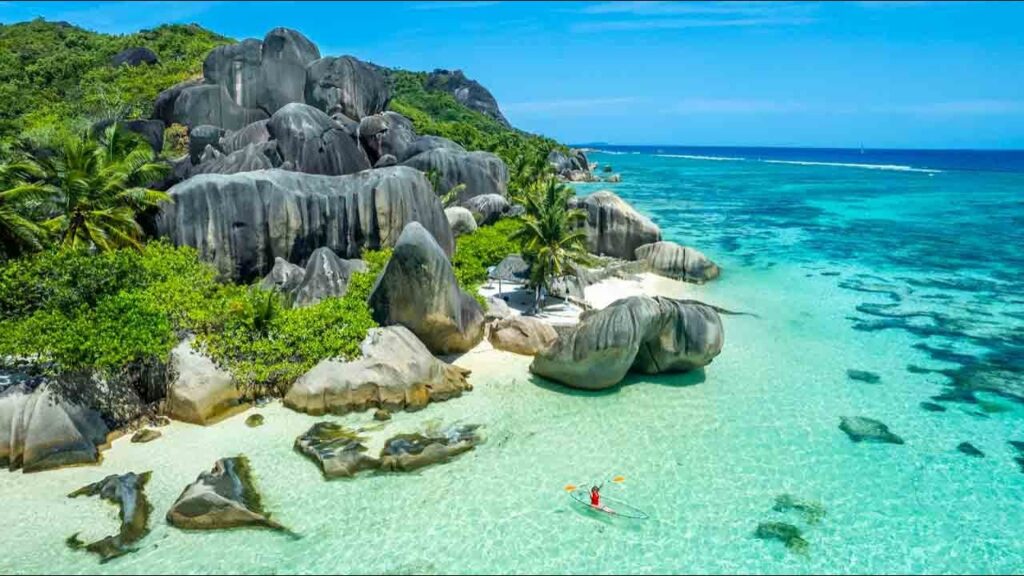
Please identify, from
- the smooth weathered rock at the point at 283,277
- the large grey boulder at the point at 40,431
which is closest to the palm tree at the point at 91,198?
the smooth weathered rock at the point at 283,277

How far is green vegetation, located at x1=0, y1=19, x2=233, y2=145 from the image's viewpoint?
2014 inches

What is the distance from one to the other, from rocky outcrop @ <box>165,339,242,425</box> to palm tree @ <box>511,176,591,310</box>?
38.9 feet

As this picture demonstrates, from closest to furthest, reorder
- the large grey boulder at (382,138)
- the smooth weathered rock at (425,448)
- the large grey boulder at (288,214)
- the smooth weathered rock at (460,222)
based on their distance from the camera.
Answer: the smooth weathered rock at (425,448)
the large grey boulder at (288,214)
the smooth weathered rock at (460,222)
the large grey boulder at (382,138)

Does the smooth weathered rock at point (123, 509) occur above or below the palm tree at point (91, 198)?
below

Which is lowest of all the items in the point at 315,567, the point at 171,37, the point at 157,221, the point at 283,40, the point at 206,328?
the point at 315,567

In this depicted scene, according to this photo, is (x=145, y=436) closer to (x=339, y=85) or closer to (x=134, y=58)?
(x=339, y=85)

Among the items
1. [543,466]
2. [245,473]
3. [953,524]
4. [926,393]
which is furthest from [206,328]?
[926,393]

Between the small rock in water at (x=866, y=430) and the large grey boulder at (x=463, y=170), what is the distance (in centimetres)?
2786

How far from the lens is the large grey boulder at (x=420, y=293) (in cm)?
1998

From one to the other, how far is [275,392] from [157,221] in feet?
29.9

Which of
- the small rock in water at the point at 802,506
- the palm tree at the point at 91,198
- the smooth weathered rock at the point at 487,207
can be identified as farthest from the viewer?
the smooth weathered rock at the point at 487,207

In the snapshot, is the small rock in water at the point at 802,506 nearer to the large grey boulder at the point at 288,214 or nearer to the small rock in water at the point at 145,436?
the small rock in water at the point at 145,436

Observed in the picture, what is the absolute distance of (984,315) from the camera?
2905 centimetres

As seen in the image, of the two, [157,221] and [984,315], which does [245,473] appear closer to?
[157,221]
